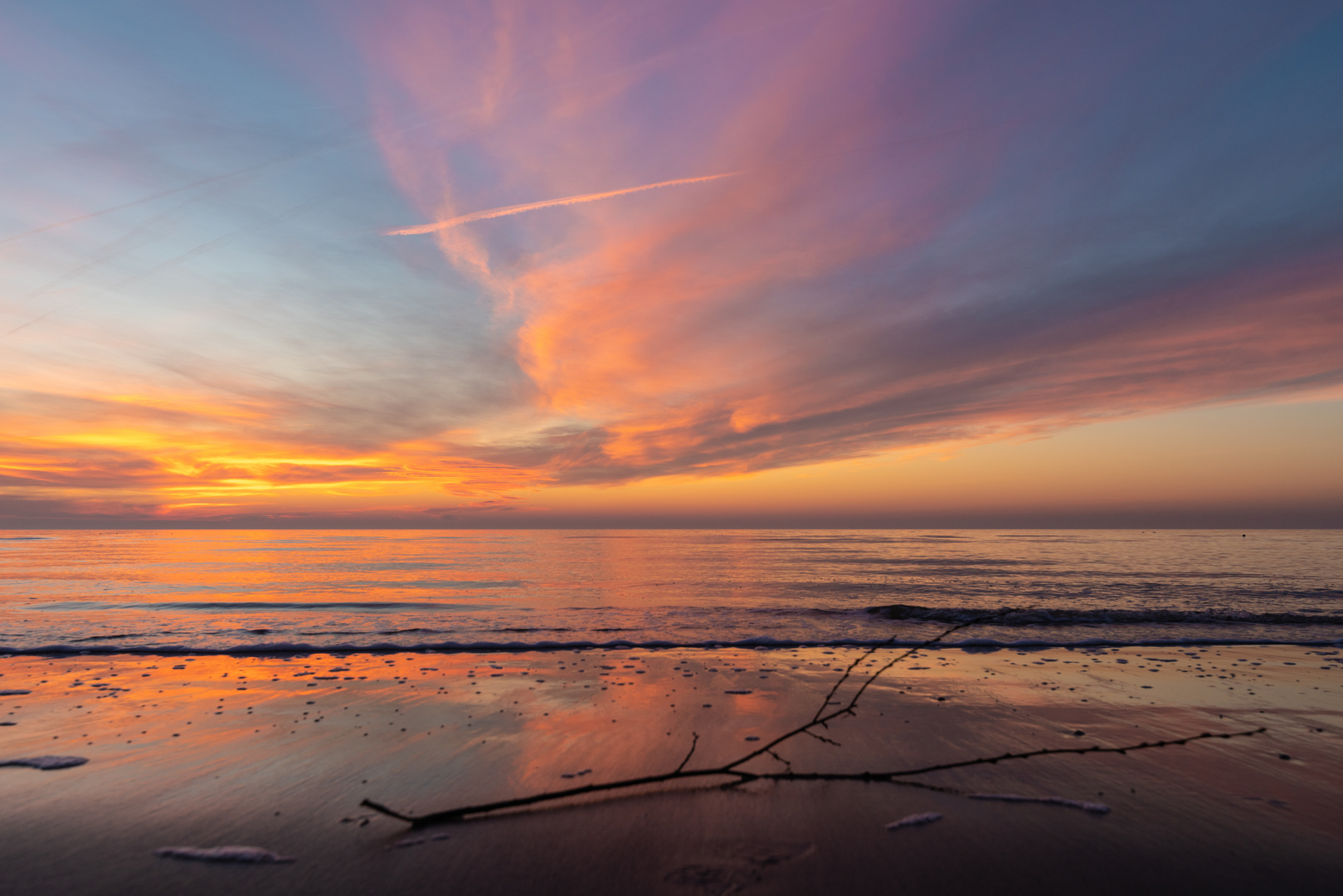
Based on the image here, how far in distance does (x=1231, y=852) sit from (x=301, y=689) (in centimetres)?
1028

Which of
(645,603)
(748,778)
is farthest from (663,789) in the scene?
(645,603)

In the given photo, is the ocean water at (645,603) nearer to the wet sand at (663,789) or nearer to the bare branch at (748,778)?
the bare branch at (748,778)

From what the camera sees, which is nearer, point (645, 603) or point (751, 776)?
point (751, 776)

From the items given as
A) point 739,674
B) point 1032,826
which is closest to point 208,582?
point 739,674

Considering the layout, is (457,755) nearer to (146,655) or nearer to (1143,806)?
(1143,806)

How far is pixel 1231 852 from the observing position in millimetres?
3699

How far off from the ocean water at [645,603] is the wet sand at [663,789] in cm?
177

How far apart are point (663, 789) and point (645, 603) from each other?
14.8 m

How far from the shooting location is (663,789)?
4535 mm

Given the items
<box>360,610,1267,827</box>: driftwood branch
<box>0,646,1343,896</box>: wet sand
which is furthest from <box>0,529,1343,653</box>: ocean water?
<box>0,646,1343,896</box>: wet sand

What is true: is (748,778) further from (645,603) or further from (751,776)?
(645,603)

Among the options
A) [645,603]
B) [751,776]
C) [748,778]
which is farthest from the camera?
[645,603]

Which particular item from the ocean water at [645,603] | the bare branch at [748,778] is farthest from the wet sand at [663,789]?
the ocean water at [645,603]

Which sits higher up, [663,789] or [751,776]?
[751,776]
